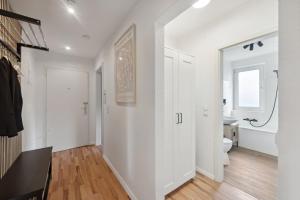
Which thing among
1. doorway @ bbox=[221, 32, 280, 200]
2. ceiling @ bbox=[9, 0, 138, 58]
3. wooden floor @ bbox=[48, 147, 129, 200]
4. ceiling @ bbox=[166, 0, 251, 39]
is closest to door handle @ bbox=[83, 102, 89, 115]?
wooden floor @ bbox=[48, 147, 129, 200]

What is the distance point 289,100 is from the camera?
0.57 m

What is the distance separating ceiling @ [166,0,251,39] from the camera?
6.18 feet

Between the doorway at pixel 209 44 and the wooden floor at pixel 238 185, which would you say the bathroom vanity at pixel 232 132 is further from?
the doorway at pixel 209 44

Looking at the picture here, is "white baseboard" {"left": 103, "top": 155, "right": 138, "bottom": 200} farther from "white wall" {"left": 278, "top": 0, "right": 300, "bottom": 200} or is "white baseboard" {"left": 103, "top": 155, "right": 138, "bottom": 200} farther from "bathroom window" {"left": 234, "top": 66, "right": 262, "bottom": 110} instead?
"bathroom window" {"left": 234, "top": 66, "right": 262, "bottom": 110}

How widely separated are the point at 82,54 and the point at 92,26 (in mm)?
1687

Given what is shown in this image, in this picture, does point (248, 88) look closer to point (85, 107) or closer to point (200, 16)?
point (200, 16)

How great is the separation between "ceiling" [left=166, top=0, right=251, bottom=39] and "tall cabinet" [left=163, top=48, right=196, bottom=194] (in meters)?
0.64

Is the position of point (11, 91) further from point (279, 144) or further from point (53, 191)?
point (279, 144)

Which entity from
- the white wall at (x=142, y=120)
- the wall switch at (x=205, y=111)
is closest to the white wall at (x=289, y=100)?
the white wall at (x=142, y=120)

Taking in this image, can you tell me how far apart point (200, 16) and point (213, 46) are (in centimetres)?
50

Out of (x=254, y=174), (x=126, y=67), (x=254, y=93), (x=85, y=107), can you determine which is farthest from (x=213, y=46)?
(x=85, y=107)

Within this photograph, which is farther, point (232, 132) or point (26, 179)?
point (232, 132)

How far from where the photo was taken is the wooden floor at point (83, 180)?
6.32ft

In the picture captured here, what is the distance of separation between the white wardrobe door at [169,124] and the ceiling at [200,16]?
73cm
